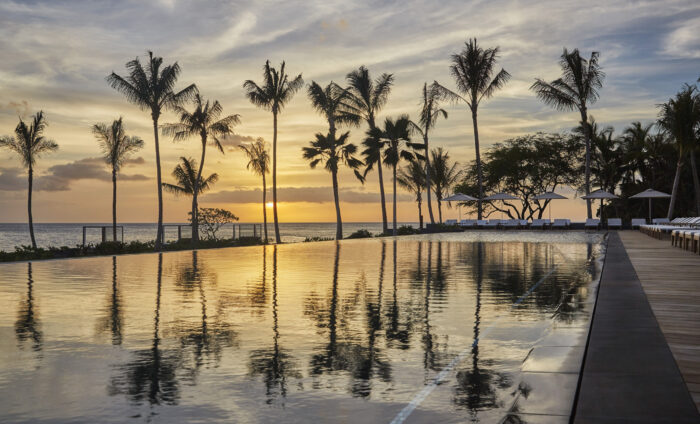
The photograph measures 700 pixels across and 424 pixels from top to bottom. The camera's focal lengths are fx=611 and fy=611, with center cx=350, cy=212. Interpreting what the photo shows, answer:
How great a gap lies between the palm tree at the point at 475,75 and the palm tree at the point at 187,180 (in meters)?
20.3

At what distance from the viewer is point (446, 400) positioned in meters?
4.20

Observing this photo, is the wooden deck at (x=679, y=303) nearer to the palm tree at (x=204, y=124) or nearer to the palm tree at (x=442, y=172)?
the palm tree at (x=204, y=124)

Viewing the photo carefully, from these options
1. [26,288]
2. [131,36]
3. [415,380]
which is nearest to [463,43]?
[131,36]

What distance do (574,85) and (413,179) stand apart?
70.9ft

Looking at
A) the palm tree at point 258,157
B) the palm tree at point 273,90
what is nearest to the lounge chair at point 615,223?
the palm tree at point 273,90

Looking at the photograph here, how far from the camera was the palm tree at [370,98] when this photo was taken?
4462cm

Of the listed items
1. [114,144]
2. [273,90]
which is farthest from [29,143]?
[273,90]

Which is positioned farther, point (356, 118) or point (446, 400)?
point (356, 118)

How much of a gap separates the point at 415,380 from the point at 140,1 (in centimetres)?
2036

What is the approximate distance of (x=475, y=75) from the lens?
4672cm

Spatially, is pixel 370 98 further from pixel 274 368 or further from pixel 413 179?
pixel 274 368

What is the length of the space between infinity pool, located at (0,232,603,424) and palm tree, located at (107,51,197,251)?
2501 centimetres

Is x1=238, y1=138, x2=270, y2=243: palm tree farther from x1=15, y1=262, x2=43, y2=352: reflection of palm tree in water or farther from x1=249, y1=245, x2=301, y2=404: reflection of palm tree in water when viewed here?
x1=249, y1=245, x2=301, y2=404: reflection of palm tree in water

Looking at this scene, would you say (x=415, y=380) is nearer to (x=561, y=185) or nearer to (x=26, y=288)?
(x=26, y=288)
